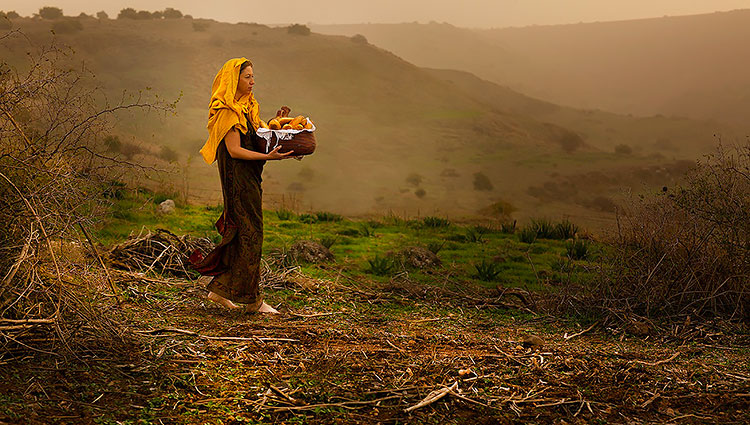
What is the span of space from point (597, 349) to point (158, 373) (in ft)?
12.0

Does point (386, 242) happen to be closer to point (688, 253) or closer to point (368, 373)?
point (688, 253)

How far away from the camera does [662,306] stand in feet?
23.4

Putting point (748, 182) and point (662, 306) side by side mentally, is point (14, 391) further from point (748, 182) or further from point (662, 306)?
point (748, 182)

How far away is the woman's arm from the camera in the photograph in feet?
20.4

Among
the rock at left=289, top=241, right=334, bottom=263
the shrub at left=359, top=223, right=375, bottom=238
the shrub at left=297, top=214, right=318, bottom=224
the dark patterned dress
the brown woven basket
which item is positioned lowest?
the shrub at left=297, top=214, right=318, bottom=224

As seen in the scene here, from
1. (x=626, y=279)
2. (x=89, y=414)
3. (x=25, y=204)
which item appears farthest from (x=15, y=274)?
(x=626, y=279)

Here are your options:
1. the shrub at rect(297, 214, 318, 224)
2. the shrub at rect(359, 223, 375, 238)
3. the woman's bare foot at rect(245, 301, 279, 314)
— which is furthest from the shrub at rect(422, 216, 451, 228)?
the woman's bare foot at rect(245, 301, 279, 314)

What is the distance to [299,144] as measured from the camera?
6.23m

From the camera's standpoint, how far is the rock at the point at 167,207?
1370 centimetres

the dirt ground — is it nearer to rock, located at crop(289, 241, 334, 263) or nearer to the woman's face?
the woman's face

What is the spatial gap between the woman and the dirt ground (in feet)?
1.13

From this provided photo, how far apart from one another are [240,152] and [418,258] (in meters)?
4.55

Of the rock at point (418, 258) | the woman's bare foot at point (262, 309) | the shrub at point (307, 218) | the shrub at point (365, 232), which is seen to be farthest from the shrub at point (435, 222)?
the woman's bare foot at point (262, 309)

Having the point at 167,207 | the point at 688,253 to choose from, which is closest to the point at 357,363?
the point at 688,253
